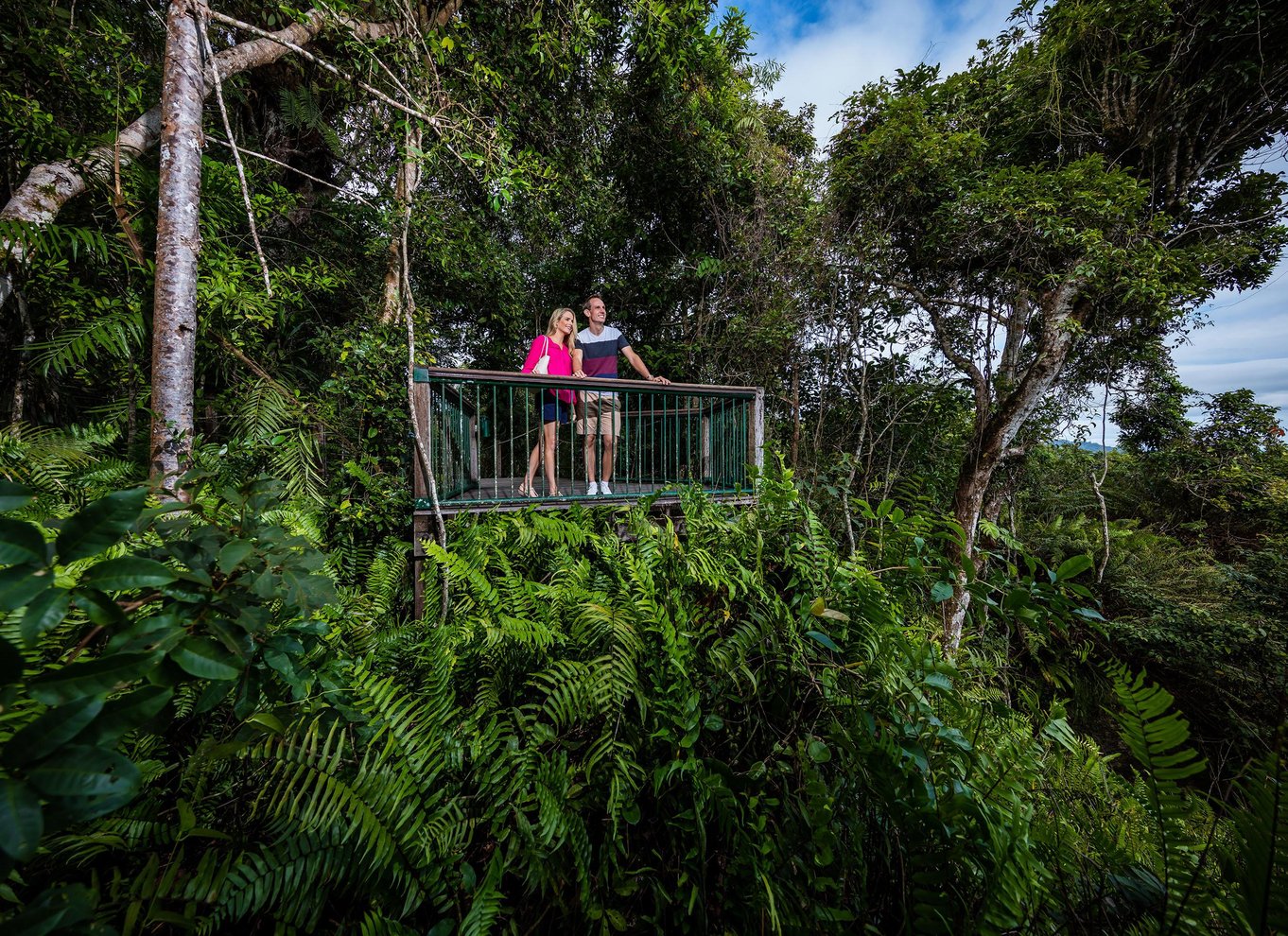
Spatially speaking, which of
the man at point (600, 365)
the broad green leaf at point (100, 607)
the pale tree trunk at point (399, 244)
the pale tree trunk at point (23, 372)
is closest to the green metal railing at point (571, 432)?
the man at point (600, 365)

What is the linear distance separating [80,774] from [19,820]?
0.07 metres

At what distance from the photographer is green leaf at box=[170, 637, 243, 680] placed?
78 centimetres

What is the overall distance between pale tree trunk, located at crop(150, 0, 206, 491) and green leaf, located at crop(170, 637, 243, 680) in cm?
333

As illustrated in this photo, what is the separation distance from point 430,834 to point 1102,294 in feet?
30.7

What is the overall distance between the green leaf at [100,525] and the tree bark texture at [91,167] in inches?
165

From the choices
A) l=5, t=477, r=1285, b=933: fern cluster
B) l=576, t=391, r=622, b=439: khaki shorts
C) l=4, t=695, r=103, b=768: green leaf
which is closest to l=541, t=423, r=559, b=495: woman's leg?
l=576, t=391, r=622, b=439: khaki shorts

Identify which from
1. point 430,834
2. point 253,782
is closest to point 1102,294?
point 430,834

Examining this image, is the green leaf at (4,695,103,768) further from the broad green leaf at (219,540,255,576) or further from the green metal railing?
the green metal railing

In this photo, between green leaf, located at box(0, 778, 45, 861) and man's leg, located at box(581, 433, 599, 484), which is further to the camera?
man's leg, located at box(581, 433, 599, 484)

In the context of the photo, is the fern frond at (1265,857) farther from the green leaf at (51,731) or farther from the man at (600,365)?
the man at (600,365)

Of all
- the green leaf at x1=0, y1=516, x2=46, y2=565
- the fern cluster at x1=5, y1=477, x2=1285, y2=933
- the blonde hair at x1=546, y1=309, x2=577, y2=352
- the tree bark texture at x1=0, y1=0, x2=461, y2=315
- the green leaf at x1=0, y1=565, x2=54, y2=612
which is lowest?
the fern cluster at x1=5, y1=477, x2=1285, y2=933

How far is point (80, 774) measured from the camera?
0.57 metres

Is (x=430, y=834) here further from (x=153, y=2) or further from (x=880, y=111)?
(x=880, y=111)

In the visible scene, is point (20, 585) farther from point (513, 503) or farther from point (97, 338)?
point (97, 338)
